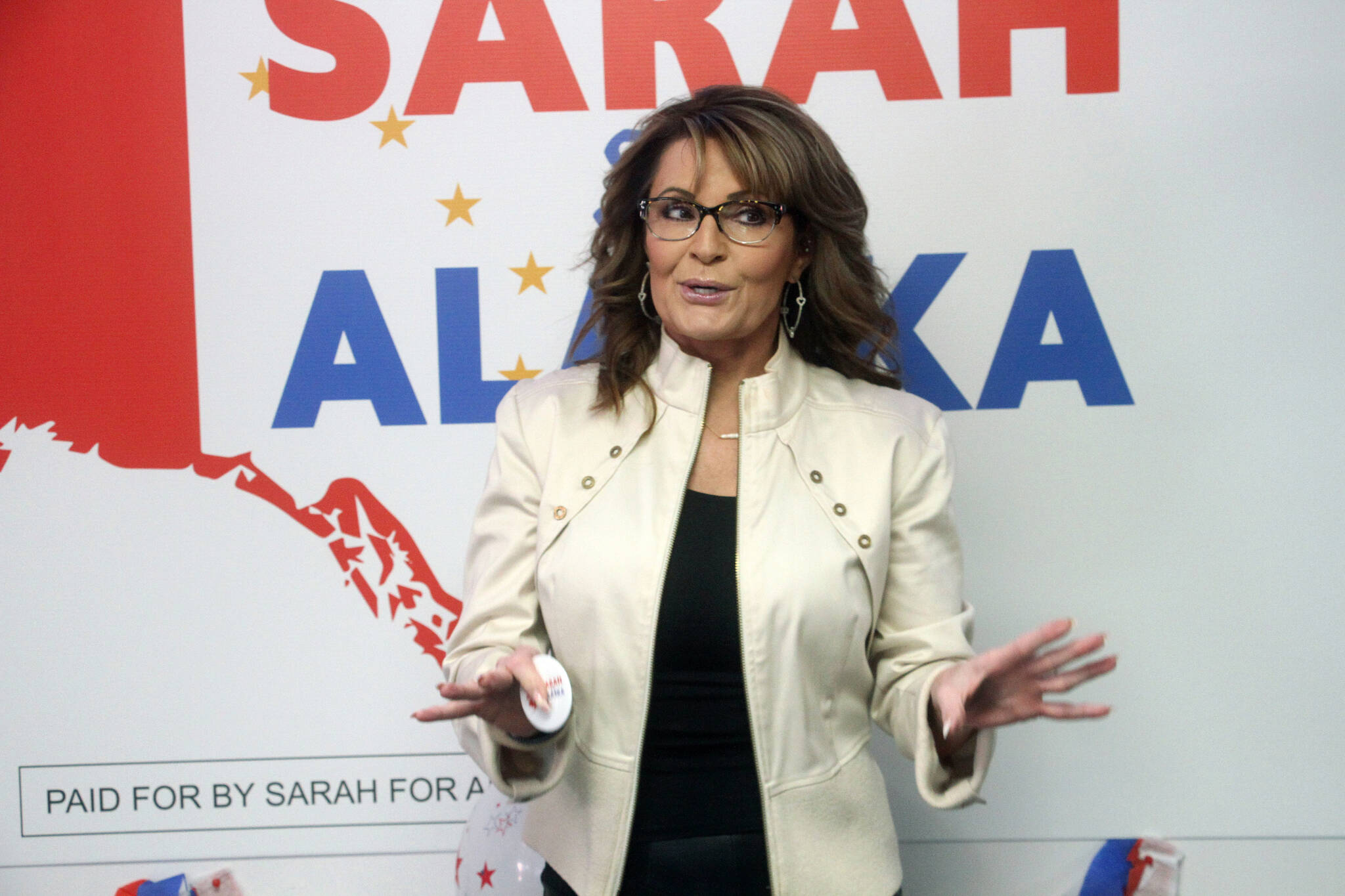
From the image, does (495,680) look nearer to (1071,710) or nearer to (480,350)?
(1071,710)

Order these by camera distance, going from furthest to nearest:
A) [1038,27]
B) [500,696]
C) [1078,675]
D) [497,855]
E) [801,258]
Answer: [1038,27] < [497,855] < [801,258] < [500,696] < [1078,675]

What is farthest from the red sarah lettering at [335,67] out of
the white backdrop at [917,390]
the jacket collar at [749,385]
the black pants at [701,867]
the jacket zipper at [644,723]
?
the black pants at [701,867]

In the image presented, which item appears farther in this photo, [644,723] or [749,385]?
[749,385]

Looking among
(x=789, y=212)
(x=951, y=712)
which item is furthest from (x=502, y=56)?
(x=951, y=712)

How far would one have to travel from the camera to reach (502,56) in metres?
2.44

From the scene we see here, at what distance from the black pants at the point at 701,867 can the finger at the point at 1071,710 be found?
44cm

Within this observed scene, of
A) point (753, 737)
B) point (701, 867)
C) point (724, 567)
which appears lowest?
point (701, 867)

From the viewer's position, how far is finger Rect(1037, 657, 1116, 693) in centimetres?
131

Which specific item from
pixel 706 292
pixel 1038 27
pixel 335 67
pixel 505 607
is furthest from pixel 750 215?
pixel 335 67

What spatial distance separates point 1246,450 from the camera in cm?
245

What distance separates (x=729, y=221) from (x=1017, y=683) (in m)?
0.79

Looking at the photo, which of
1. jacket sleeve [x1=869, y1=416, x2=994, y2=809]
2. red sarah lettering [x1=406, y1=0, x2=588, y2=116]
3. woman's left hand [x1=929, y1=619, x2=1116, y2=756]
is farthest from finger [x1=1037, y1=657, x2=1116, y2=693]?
red sarah lettering [x1=406, y1=0, x2=588, y2=116]

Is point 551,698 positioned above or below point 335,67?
below

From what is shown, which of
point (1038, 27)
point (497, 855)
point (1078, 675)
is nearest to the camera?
point (1078, 675)
